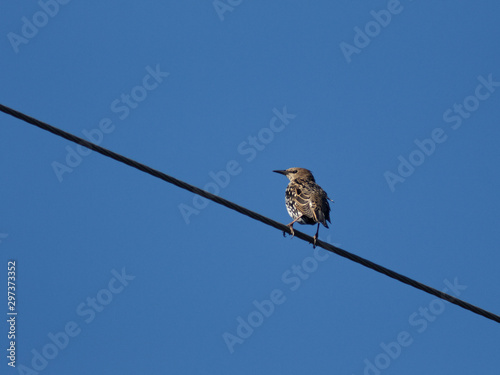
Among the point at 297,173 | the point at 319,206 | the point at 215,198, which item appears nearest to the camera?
the point at 215,198

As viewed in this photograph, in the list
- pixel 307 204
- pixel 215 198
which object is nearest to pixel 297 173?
pixel 307 204

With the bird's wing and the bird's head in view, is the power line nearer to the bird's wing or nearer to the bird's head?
the bird's wing

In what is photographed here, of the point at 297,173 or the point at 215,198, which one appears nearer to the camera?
the point at 215,198

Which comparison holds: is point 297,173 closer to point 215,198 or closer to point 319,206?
point 319,206

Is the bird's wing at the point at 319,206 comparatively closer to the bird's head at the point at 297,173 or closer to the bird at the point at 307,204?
Answer: the bird at the point at 307,204

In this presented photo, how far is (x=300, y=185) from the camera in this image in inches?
500

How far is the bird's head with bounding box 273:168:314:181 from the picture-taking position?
14.2 m

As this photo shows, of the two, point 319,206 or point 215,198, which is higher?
point 319,206

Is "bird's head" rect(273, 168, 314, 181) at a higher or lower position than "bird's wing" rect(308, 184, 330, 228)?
higher

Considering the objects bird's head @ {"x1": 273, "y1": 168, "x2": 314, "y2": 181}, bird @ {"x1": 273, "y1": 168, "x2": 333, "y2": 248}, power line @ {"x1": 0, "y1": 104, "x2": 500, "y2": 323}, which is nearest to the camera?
power line @ {"x1": 0, "y1": 104, "x2": 500, "y2": 323}

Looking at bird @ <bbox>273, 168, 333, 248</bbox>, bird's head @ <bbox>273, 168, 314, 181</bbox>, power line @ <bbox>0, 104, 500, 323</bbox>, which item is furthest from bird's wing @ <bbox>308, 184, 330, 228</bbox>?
power line @ <bbox>0, 104, 500, 323</bbox>

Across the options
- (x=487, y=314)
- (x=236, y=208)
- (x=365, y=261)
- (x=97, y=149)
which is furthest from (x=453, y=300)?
(x=97, y=149)

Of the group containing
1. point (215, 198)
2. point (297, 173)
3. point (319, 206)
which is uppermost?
point (297, 173)

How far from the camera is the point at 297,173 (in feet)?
47.3
